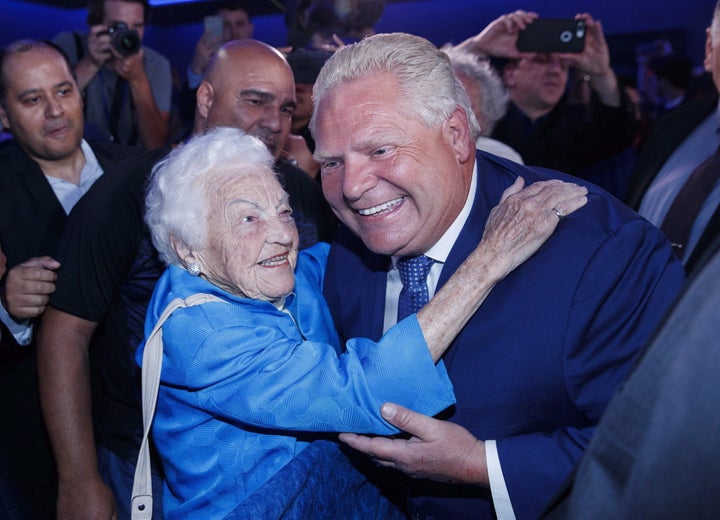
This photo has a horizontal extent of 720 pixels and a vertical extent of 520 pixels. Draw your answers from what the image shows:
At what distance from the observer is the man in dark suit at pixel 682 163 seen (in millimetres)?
2289

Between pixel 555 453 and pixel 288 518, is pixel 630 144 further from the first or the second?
pixel 288 518

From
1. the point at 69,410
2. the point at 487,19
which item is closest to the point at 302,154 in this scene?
the point at 69,410

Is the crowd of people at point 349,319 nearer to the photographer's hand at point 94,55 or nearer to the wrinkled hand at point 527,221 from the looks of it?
the wrinkled hand at point 527,221

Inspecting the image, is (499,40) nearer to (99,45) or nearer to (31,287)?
(99,45)

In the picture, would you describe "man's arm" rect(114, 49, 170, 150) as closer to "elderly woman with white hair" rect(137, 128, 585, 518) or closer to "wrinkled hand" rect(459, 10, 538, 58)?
"wrinkled hand" rect(459, 10, 538, 58)

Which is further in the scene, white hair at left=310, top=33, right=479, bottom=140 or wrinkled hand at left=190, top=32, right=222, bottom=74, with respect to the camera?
wrinkled hand at left=190, top=32, right=222, bottom=74

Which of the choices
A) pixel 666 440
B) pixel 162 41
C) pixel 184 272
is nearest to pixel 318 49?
pixel 184 272

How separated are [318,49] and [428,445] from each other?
1.92 metres

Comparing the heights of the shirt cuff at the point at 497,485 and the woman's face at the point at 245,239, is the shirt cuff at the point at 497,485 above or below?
below

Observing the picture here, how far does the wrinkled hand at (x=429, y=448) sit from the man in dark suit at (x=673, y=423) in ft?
2.29

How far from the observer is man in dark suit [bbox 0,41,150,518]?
6.35ft

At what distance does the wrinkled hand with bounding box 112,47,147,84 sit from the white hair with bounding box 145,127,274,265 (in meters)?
1.59

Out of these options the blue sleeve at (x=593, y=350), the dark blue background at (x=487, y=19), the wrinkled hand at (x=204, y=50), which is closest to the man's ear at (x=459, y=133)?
the blue sleeve at (x=593, y=350)

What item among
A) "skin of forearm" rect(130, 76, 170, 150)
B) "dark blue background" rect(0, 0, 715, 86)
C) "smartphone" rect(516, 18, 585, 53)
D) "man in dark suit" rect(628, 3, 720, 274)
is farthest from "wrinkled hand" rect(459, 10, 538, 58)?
"dark blue background" rect(0, 0, 715, 86)
